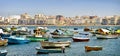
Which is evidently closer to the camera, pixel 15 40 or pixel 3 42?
pixel 3 42

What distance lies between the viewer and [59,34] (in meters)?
64.5

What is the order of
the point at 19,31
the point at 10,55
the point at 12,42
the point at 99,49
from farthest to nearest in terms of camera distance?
the point at 19,31, the point at 12,42, the point at 99,49, the point at 10,55

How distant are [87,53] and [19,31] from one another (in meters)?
43.2

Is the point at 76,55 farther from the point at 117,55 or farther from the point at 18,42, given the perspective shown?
the point at 18,42

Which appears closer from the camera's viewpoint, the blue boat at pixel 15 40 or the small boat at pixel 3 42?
the small boat at pixel 3 42

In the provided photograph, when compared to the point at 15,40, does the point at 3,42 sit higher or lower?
higher

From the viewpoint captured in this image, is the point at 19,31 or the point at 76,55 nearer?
the point at 76,55

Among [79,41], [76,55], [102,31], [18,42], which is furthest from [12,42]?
[102,31]

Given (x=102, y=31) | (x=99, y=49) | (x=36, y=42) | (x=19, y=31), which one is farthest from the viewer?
(x=19, y=31)

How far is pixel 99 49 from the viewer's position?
39.6m

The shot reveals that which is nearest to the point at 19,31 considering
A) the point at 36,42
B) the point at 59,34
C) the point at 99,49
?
the point at 59,34

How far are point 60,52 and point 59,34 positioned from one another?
2860 centimetres

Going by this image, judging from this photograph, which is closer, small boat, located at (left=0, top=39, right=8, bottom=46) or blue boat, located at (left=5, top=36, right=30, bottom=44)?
small boat, located at (left=0, top=39, right=8, bottom=46)

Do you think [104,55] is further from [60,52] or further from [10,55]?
[10,55]
